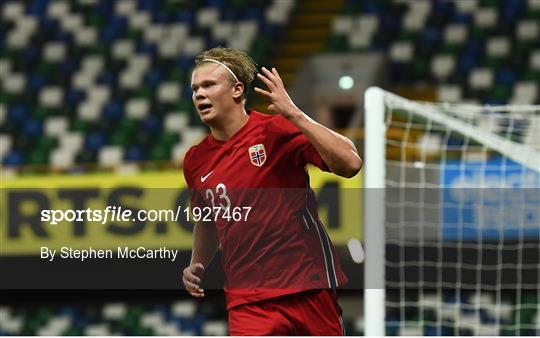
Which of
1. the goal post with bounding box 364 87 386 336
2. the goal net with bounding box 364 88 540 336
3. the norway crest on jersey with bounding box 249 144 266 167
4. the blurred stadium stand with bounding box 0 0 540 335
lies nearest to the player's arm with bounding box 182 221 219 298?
the norway crest on jersey with bounding box 249 144 266 167

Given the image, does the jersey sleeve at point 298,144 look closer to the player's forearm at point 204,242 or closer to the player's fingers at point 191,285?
the player's forearm at point 204,242

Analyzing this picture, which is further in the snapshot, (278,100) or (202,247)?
(202,247)

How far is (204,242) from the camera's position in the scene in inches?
164

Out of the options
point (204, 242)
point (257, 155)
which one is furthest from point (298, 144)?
point (204, 242)

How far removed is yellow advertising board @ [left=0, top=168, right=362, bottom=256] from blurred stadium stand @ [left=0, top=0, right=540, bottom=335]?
1.39ft

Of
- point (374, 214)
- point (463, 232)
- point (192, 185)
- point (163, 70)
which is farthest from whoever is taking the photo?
point (163, 70)

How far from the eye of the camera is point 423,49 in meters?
11.7

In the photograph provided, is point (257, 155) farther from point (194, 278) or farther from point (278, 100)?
point (194, 278)

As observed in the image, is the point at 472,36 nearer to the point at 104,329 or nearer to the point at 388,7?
the point at 388,7

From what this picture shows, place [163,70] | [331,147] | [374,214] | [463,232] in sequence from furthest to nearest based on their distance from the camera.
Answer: [163,70] < [463,232] < [374,214] < [331,147]

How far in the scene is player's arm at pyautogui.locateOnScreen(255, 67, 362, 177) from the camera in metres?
3.69

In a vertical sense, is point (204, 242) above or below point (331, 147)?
below

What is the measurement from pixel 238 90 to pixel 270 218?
1.39 ft

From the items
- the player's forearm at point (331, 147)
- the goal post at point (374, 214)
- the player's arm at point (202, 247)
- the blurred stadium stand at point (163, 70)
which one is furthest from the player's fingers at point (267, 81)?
the blurred stadium stand at point (163, 70)
